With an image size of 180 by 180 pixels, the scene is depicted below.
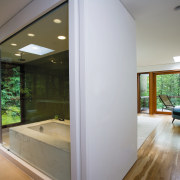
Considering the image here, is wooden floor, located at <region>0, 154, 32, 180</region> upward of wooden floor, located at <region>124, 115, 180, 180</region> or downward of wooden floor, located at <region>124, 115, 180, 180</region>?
upward

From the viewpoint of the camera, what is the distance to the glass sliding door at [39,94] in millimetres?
1449

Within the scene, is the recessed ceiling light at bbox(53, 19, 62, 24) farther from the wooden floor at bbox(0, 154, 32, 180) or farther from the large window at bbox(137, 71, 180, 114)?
the large window at bbox(137, 71, 180, 114)

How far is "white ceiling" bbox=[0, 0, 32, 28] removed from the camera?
1.65 meters

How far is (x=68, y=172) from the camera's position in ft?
4.37

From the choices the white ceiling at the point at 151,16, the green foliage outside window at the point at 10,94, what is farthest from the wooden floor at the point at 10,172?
the white ceiling at the point at 151,16

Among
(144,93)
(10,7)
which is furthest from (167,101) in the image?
(10,7)

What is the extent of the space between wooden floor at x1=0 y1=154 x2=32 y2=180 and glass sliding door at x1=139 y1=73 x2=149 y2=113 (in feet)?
18.7

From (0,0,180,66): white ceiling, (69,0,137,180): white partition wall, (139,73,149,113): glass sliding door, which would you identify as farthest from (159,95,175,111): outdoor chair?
(69,0,137,180): white partition wall

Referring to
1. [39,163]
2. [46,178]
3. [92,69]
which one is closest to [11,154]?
[39,163]

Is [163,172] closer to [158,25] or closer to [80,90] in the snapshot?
[80,90]

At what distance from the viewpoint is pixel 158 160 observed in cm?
210

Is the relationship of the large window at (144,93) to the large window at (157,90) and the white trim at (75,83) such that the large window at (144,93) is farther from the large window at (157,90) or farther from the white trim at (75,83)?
the white trim at (75,83)

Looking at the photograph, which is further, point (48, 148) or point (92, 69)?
point (48, 148)

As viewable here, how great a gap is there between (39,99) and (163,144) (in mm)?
2648
